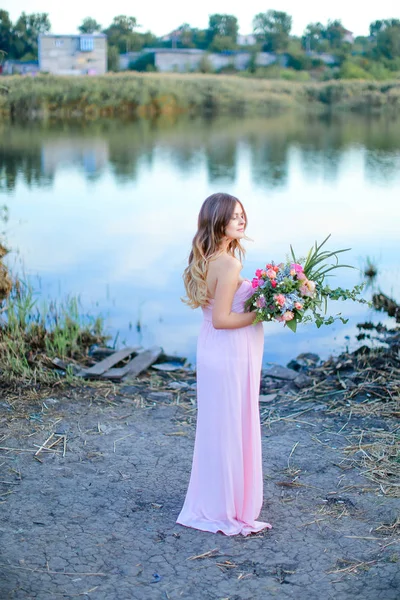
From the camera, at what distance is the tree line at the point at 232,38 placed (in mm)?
68081

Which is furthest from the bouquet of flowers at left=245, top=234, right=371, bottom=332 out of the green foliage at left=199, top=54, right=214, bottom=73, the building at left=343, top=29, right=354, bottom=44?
the building at left=343, top=29, right=354, bottom=44

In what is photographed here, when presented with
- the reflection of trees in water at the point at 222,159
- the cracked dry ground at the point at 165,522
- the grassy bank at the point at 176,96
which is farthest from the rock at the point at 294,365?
the grassy bank at the point at 176,96

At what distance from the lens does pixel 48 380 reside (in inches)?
281

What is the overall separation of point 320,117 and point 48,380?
1719 inches

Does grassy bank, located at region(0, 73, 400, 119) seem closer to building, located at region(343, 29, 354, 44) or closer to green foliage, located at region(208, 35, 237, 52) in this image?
green foliage, located at region(208, 35, 237, 52)

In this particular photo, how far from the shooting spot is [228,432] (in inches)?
176

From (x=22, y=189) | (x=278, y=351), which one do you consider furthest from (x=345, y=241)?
(x=22, y=189)

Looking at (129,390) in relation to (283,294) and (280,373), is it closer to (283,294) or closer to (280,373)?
(280,373)

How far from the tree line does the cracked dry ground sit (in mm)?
62629

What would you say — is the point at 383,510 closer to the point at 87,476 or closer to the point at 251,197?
the point at 87,476

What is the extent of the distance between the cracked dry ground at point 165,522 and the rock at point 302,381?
1.07 m

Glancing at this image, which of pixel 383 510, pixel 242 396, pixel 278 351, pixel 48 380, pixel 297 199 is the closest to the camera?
pixel 242 396

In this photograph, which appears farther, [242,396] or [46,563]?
[242,396]

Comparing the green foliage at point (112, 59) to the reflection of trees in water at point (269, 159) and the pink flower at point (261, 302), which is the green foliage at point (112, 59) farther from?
the pink flower at point (261, 302)
